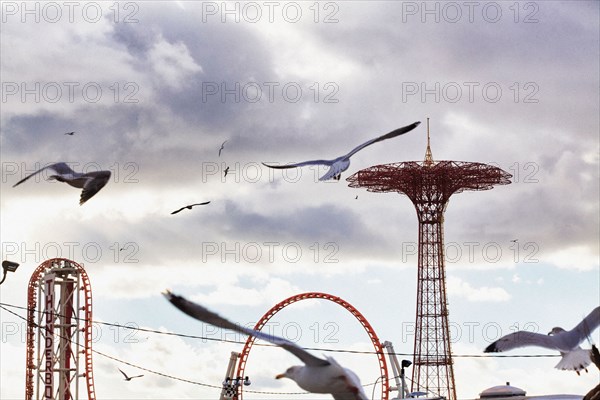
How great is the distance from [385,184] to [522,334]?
2677 inches

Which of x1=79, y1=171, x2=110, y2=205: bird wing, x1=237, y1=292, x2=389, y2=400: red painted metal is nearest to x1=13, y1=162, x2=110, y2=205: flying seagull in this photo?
x1=79, y1=171, x2=110, y2=205: bird wing

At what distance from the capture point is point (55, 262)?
229ft

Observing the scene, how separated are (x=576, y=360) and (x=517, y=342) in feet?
3.87

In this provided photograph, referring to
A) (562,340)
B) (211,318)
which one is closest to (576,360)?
(562,340)

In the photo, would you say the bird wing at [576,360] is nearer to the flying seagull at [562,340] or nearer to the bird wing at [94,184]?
the flying seagull at [562,340]

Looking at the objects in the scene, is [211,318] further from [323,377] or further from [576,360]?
[576,360]

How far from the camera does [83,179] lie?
2480cm

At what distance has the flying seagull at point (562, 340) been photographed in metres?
19.3

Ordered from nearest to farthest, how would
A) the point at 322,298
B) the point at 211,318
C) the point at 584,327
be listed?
the point at 211,318 < the point at 584,327 < the point at 322,298

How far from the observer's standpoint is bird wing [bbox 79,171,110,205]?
24.3 meters

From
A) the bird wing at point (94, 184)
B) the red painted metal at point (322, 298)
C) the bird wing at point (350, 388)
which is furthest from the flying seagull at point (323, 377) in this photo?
the red painted metal at point (322, 298)

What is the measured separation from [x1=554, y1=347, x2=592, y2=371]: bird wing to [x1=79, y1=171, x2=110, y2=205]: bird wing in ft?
33.0

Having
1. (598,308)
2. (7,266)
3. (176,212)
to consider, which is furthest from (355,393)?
(7,266)

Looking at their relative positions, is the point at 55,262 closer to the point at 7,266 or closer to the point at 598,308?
the point at 7,266
